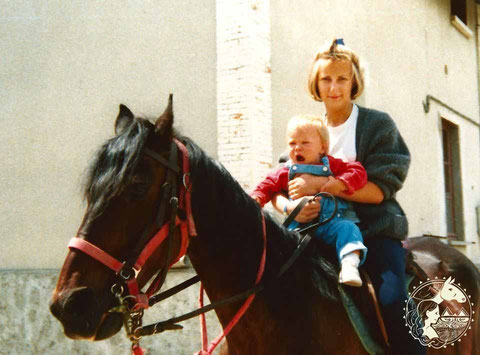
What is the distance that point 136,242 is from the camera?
7.45 ft

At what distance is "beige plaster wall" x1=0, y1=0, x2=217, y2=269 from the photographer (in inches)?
275

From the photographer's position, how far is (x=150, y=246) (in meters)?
2.28

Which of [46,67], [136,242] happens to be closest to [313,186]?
[136,242]

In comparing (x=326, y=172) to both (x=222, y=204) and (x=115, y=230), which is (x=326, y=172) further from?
(x=115, y=230)

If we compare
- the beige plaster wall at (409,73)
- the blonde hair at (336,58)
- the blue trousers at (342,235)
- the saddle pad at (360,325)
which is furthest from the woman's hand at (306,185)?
the beige plaster wall at (409,73)

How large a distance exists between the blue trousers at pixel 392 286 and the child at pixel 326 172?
16cm

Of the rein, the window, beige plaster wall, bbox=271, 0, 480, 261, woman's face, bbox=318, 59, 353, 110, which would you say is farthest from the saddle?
the window

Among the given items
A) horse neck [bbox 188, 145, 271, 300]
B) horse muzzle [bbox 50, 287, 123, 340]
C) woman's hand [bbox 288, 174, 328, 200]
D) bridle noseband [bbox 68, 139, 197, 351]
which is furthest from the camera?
woman's hand [bbox 288, 174, 328, 200]

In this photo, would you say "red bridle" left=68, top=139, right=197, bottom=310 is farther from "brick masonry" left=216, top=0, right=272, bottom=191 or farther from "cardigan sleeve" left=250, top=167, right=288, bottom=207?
"brick masonry" left=216, top=0, right=272, bottom=191

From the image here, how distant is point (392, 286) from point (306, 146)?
0.80 metres

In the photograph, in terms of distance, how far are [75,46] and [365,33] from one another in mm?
4827

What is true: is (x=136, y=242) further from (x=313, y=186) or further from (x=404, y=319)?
(x=404, y=319)

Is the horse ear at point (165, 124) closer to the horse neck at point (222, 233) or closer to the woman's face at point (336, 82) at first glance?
the horse neck at point (222, 233)

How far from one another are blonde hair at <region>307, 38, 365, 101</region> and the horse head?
47.0 inches
